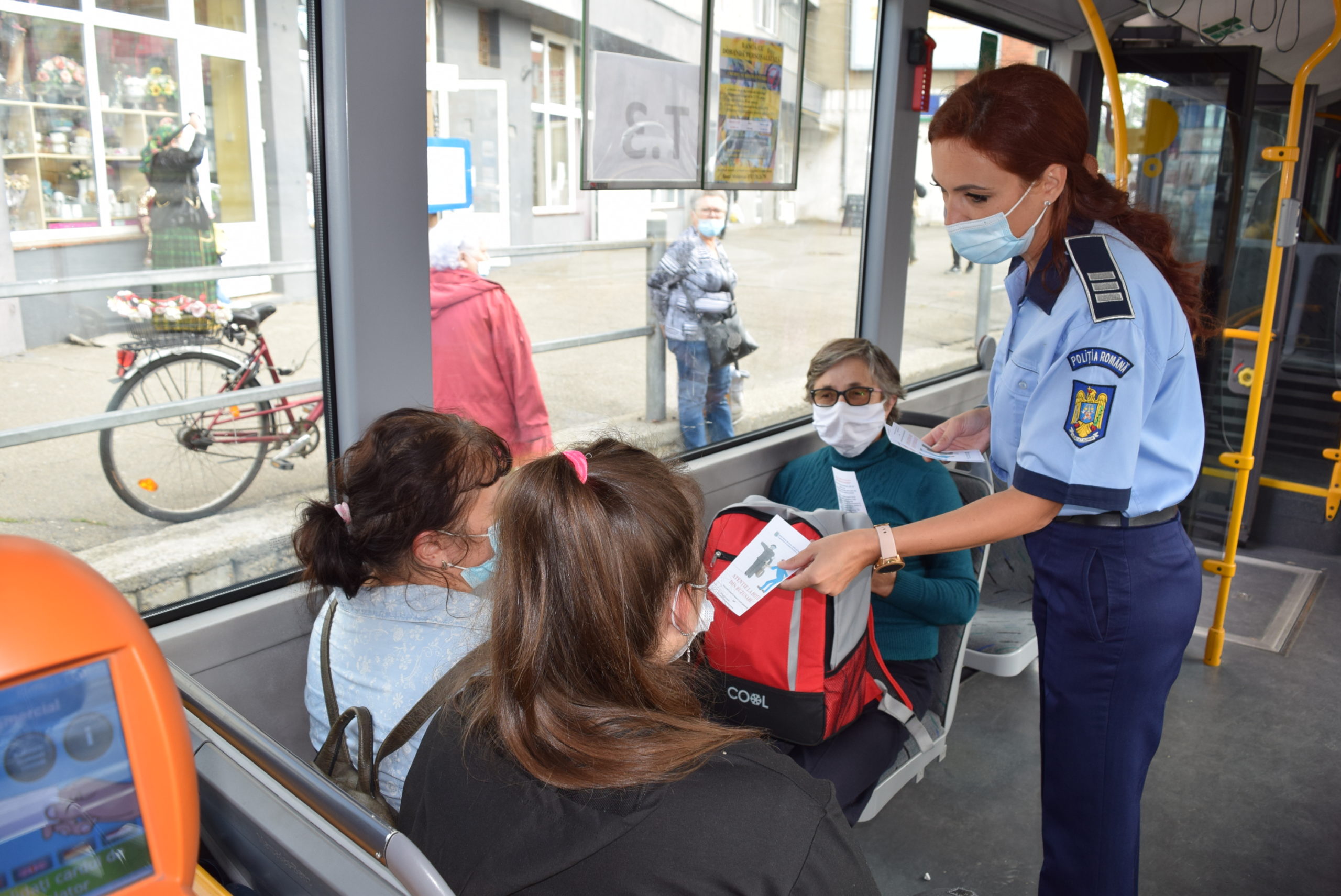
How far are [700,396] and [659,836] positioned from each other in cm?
279

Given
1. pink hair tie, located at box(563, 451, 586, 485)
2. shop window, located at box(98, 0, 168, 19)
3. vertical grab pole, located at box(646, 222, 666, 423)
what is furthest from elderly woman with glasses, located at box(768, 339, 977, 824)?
shop window, located at box(98, 0, 168, 19)

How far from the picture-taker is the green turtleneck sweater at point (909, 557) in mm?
2330

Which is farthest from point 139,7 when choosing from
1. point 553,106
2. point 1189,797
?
point 1189,797

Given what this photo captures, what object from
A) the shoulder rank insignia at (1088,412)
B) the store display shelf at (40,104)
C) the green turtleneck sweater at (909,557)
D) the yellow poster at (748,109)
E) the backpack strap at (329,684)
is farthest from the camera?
the yellow poster at (748,109)

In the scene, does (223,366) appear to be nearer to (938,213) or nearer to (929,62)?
(929,62)

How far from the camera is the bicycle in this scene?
205cm

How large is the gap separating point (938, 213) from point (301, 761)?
450 centimetres

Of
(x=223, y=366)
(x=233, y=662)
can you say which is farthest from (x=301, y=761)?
(x=223, y=366)

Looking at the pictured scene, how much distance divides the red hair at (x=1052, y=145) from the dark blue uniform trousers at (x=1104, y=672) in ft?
1.58

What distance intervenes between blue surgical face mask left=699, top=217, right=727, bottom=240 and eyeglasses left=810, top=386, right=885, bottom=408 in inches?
41.9

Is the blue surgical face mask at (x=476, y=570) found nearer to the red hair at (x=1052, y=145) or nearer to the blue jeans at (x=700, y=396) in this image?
the red hair at (x=1052, y=145)

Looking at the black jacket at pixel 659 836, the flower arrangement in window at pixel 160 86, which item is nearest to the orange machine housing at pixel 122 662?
the black jacket at pixel 659 836

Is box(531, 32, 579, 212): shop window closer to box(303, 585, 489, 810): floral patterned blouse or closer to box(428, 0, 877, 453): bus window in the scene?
box(428, 0, 877, 453): bus window

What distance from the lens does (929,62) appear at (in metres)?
3.80
